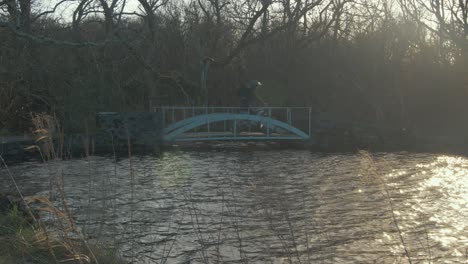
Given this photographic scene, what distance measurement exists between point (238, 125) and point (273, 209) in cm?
1445

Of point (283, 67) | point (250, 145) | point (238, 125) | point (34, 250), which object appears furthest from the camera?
point (283, 67)

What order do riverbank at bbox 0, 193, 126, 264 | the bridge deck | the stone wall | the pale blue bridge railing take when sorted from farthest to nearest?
1. the bridge deck
2. the pale blue bridge railing
3. the stone wall
4. riverbank at bbox 0, 193, 126, 264

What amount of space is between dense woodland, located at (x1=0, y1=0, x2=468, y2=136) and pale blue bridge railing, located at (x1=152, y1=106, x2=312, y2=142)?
1.49 m

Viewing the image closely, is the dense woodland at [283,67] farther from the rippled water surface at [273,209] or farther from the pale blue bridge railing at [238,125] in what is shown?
the rippled water surface at [273,209]

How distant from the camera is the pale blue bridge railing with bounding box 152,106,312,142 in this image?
18562mm

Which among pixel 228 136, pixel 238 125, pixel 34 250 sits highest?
pixel 238 125

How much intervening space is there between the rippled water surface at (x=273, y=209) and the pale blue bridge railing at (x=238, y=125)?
11.3 feet

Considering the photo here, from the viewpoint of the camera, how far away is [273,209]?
23.0 feet

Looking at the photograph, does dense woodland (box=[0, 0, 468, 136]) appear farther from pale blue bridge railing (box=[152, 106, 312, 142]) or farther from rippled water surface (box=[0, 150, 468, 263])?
rippled water surface (box=[0, 150, 468, 263])

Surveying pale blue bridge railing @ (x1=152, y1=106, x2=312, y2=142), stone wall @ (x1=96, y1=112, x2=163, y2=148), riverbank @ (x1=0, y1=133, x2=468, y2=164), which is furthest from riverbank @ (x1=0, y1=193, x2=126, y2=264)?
pale blue bridge railing @ (x1=152, y1=106, x2=312, y2=142)

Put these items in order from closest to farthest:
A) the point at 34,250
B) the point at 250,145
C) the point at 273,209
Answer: the point at 34,250, the point at 273,209, the point at 250,145

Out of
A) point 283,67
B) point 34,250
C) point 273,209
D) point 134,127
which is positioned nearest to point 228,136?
point 134,127

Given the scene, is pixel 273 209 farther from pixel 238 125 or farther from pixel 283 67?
pixel 283 67

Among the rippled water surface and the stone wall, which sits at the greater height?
the stone wall
